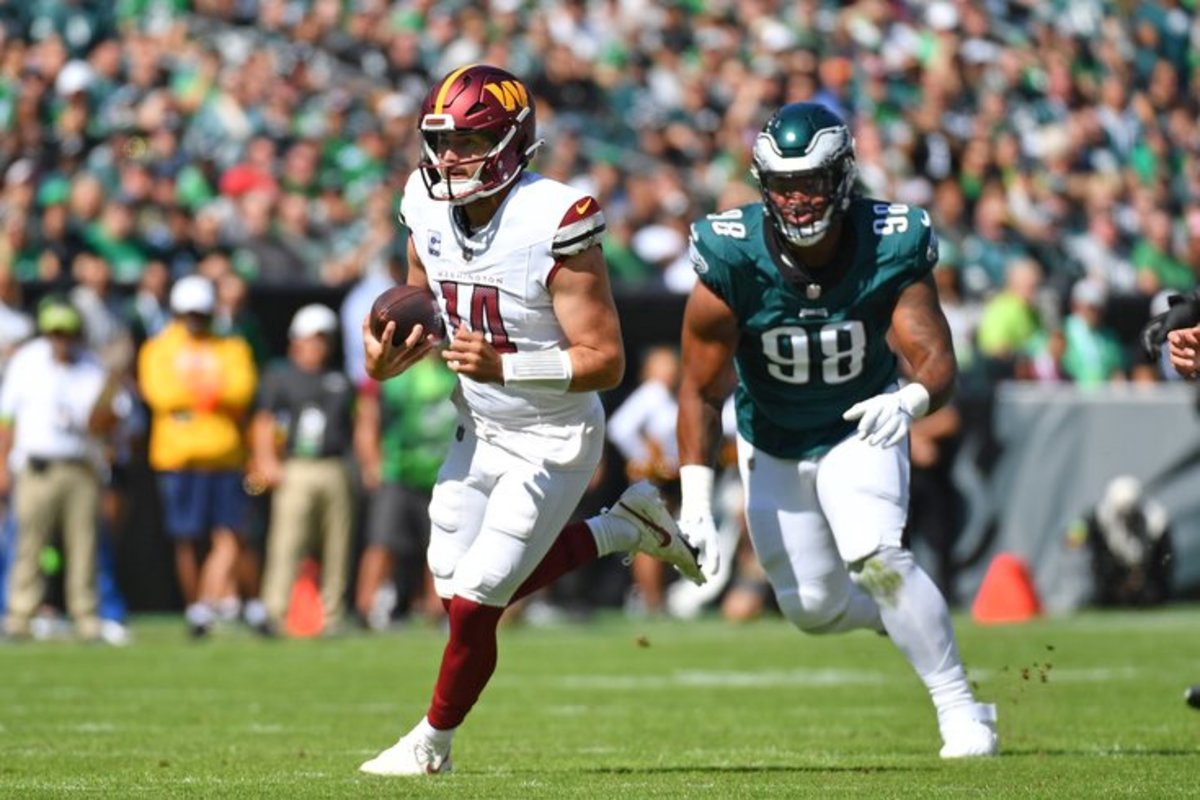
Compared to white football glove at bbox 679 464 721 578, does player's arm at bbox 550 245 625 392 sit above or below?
above

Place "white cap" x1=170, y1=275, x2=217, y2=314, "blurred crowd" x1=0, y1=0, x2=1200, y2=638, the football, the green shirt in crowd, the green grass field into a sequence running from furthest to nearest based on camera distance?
"blurred crowd" x1=0, y1=0, x2=1200, y2=638, the green shirt in crowd, "white cap" x1=170, y1=275, x2=217, y2=314, the football, the green grass field

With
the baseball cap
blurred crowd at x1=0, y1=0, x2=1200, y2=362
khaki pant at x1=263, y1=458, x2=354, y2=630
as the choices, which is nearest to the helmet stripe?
the baseball cap

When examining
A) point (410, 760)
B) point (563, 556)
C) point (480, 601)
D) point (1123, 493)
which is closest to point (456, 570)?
point (480, 601)

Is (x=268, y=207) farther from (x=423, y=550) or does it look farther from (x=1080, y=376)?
(x=1080, y=376)

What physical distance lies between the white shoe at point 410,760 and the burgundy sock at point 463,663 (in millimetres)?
66

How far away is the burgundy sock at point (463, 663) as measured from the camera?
21.0ft

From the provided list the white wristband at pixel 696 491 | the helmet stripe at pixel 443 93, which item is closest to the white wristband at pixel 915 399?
the white wristband at pixel 696 491

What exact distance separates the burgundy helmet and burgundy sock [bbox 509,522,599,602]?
1.03 metres

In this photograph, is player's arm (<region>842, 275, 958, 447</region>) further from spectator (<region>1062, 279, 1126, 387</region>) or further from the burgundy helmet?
spectator (<region>1062, 279, 1126, 387</region>)

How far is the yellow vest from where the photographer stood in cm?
1281

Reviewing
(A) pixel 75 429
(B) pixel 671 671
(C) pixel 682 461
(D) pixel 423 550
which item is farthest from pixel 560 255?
(D) pixel 423 550

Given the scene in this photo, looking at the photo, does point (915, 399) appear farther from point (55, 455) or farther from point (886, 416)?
point (55, 455)

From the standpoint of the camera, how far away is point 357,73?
17953 mm

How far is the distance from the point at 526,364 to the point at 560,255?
0.31 m
